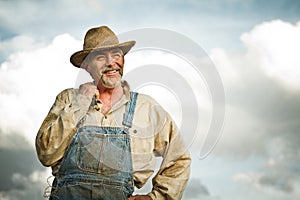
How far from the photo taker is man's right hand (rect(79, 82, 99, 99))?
3.08 m

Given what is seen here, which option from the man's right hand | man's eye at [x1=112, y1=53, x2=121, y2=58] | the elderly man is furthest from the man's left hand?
man's eye at [x1=112, y1=53, x2=121, y2=58]

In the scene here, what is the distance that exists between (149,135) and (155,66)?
41cm

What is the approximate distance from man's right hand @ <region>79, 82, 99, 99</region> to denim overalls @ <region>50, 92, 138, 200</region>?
200mm

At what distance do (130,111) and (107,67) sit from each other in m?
0.29

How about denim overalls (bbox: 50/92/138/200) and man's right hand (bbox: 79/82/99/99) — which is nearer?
denim overalls (bbox: 50/92/138/200)

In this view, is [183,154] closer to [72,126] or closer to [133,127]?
[133,127]

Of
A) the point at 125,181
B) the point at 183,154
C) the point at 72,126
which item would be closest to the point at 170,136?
the point at 183,154

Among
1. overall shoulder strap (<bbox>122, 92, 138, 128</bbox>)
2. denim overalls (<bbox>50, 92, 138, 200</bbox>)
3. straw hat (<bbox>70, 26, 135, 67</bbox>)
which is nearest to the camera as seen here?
denim overalls (<bbox>50, 92, 138, 200</bbox>)

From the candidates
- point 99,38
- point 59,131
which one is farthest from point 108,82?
point 59,131

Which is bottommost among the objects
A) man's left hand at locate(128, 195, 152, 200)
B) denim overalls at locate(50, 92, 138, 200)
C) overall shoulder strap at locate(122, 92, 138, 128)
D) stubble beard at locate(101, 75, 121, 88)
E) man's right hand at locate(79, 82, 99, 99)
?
man's left hand at locate(128, 195, 152, 200)

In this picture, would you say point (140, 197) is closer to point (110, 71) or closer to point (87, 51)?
point (110, 71)

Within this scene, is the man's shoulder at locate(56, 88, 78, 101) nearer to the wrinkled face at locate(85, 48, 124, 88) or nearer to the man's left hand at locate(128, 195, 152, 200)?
the wrinkled face at locate(85, 48, 124, 88)

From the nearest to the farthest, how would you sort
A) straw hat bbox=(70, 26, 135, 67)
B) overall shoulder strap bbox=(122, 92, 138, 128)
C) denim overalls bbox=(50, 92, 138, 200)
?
denim overalls bbox=(50, 92, 138, 200)
overall shoulder strap bbox=(122, 92, 138, 128)
straw hat bbox=(70, 26, 135, 67)

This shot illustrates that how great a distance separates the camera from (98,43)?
319cm
